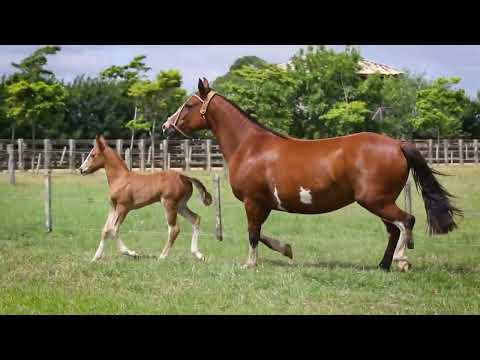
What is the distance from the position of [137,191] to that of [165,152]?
1.16m

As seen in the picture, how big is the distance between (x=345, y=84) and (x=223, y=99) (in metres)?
2.01

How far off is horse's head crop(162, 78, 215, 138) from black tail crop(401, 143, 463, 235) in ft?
7.39

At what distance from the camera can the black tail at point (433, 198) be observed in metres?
6.08

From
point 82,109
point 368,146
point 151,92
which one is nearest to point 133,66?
point 151,92

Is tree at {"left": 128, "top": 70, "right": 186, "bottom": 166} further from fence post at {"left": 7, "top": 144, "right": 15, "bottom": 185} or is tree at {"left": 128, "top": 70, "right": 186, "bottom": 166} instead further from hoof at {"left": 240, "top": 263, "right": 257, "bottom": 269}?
hoof at {"left": 240, "top": 263, "right": 257, "bottom": 269}

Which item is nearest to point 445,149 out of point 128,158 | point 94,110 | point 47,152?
point 128,158

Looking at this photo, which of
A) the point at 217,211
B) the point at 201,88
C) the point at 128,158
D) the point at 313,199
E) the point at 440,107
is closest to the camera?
the point at 313,199

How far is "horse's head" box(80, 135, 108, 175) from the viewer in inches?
292

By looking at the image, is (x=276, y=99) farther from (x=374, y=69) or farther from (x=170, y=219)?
(x=170, y=219)

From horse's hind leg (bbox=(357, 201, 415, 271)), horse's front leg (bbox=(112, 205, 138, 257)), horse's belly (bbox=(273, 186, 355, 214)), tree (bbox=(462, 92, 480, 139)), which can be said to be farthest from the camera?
tree (bbox=(462, 92, 480, 139))

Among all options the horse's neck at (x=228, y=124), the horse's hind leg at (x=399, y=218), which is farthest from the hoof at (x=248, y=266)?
the horse's hind leg at (x=399, y=218)

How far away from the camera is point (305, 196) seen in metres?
6.34

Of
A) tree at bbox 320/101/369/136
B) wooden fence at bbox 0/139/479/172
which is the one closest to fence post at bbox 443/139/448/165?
wooden fence at bbox 0/139/479/172

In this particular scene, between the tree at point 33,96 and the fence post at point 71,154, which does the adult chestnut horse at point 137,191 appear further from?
the tree at point 33,96
